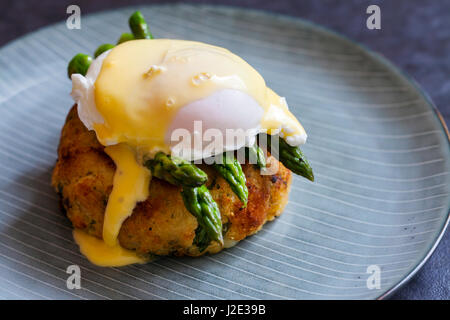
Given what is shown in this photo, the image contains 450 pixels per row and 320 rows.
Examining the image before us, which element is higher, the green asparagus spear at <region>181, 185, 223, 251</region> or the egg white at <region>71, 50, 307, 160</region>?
the egg white at <region>71, 50, 307, 160</region>

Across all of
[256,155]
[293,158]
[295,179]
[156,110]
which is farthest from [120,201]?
[295,179]

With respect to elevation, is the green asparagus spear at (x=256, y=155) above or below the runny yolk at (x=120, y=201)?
above

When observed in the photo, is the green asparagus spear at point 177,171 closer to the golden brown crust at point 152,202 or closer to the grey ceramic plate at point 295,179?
the golden brown crust at point 152,202

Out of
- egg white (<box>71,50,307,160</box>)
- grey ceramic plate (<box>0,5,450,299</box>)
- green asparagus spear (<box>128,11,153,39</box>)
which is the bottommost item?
grey ceramic plate (<box>0,5,450,299</box>)

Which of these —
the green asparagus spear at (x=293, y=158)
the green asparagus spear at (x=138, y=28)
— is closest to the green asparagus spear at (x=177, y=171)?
the green asparagus spear at (x=293, y=158)

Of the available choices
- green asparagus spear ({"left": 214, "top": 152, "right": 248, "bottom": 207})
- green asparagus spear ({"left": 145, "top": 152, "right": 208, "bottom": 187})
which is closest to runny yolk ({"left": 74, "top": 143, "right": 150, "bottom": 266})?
green asparagus spear ({"left": 145, "top": 152, "right": 208, "bottom": 187})

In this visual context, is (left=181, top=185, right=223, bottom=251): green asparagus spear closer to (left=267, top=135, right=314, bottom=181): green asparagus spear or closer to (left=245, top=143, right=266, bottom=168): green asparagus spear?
(left=245, top=143, right=266, bottom=168): green asparagus spear

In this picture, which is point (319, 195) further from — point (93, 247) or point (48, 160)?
point (48, 160)
